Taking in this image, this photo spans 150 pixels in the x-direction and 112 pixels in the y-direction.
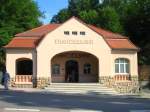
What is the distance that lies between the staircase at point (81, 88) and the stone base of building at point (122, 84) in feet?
2.40

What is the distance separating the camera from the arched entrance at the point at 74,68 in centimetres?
4975

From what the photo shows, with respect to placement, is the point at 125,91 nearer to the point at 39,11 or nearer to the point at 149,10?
the point at 149,10

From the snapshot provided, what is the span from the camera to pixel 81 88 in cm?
4503

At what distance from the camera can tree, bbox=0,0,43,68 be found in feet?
202

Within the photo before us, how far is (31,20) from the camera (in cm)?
6681

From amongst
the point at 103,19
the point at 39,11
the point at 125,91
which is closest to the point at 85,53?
the point at 125,91

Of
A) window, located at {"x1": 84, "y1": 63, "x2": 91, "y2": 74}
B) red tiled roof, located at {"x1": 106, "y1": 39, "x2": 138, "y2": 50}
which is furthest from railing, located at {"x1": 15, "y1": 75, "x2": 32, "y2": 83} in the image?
red tiled roof, located at {"x1": 106, "y1": 39, "x2": 138, "y2": 50}

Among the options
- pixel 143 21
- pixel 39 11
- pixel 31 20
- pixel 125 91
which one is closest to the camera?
pixel 125 91

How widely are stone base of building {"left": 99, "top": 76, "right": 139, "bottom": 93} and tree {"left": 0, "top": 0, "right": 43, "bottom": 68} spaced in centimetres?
1772

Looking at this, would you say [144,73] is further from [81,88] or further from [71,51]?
[81,88]

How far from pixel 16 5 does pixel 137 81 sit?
22.4 metres

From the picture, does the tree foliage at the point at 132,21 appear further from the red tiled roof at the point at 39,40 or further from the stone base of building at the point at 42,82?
the stone base of building at the point at 42,82

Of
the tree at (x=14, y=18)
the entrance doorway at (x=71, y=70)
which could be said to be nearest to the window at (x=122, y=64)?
the entrance doorway at (x=71, y=70)

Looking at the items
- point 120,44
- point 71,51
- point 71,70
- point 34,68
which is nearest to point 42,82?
point 34,68
